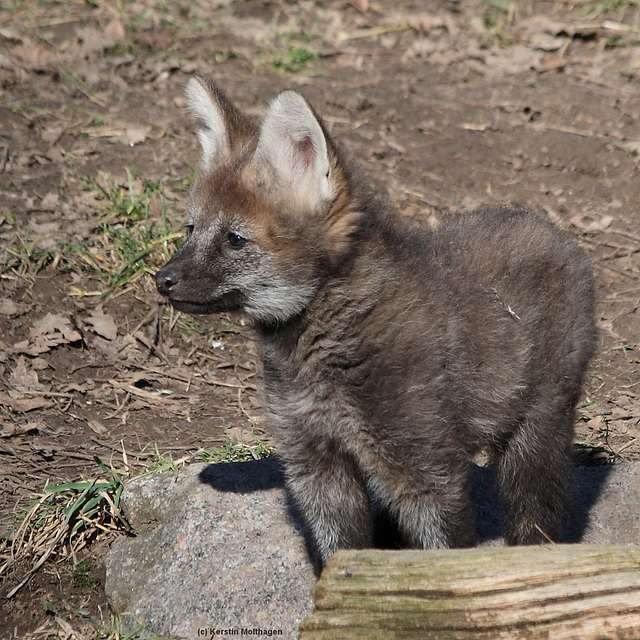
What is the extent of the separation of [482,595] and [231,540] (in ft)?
5.60

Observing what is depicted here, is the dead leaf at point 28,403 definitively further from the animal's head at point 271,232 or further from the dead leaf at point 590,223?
the dead leaf at point 590,223

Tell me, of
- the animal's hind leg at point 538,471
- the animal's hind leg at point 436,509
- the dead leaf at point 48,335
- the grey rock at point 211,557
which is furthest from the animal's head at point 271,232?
the dead leaf at point 48,335

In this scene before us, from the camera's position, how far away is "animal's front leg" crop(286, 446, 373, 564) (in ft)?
12.3

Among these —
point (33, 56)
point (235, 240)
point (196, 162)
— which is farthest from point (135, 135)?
point (235, 240)

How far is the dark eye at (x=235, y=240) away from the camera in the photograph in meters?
3.52

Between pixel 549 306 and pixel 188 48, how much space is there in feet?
20.3

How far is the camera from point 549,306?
4.03m

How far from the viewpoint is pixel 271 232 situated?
11.4ft

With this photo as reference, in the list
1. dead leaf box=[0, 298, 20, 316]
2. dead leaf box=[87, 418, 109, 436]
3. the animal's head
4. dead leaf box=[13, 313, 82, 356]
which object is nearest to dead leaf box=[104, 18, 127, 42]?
dead leaf box=[0, 298, 20, 316]

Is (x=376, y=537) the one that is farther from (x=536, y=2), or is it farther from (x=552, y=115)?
(x=536, y=2)

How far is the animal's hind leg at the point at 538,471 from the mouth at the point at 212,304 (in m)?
1.56

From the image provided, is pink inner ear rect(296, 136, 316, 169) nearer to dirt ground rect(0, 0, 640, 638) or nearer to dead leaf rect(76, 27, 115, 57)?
dirt ground rect(0, 0, 640, 638)

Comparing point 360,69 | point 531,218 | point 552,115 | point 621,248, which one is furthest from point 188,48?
point 531,218

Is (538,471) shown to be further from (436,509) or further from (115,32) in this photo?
(115,32)
